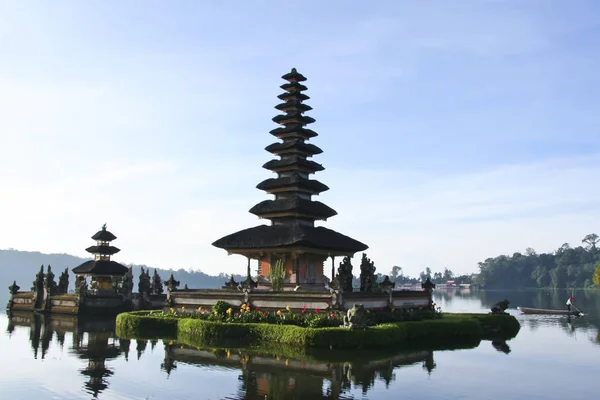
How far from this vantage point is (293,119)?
45.5 meters

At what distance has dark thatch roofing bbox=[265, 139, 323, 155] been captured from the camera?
44.0 meters

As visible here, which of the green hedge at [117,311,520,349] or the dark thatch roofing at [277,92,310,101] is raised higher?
the dark thatch roofing at [277,92,310,101]

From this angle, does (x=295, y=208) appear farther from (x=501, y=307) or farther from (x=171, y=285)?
(x=501, y=307)

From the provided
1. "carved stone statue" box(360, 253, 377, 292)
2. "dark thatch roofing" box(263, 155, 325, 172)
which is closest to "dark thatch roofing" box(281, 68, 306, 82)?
"dark thatch roofing" box(263, 155, 325, 172)

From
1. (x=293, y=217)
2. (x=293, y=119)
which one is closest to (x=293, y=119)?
(x=293, y=119)

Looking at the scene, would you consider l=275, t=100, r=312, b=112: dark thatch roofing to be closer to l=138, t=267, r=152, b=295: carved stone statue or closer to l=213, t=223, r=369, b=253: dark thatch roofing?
l=213, t=223, r=369, b=253: dark thatch roofing

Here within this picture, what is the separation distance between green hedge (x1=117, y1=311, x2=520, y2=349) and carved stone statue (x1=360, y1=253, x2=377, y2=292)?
5.72 m

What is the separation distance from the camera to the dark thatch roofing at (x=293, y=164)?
142ft

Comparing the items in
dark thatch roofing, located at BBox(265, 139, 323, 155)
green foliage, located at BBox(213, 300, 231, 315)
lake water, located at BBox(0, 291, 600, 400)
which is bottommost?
lake water, located at BBox(0, 291, 600, 400)

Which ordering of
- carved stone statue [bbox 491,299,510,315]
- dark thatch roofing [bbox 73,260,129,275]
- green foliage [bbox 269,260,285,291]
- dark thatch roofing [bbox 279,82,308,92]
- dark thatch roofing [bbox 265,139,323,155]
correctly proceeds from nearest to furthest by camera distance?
green foliage [bbox 269,260,285,291] < carved stone statue [bbox 491,299,510,315] < dark thatch roofing [bbox 265,139,323,155] < dark thatch roofing [bbox 279,82,308,92] < dark thatch roofing [bbox 73,260,129,275]

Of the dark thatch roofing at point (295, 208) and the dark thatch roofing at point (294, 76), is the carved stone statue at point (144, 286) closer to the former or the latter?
the dark thatch roofing at point (295, 208)

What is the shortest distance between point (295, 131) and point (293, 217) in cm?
770

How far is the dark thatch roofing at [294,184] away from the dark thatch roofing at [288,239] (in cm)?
309

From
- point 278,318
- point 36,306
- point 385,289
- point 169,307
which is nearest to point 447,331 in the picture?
point 385,289
